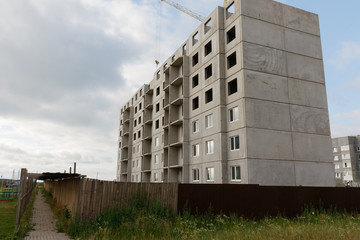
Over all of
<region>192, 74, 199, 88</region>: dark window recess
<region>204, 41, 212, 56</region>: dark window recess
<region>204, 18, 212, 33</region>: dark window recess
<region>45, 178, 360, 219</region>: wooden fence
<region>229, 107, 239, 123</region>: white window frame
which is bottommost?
<region>45, 178, 360, 219</region>: wooden fence

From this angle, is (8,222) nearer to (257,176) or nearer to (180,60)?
(257,176)

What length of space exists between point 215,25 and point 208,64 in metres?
3.84

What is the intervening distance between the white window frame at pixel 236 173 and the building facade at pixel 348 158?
2777 inches

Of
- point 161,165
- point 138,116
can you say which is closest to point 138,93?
point 138,116

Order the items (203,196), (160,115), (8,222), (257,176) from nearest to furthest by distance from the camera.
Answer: (203,196) < (8,222) < (257,176) < (160,115)

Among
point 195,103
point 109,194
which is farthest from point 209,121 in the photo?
point 109,194

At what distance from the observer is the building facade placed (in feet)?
266

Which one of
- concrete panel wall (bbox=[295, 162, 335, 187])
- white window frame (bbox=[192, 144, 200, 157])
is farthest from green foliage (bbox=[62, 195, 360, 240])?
white window frame (bbox=[192, 144, 200, 157])

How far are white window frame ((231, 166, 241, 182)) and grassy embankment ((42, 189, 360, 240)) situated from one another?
9235 mm

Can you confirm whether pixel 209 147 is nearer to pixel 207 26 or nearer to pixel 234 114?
pixel 234 114

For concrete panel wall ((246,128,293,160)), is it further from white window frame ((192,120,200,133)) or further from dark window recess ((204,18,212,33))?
dark window recess ((204,18,212,33))

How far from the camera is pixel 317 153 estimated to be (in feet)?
82.4

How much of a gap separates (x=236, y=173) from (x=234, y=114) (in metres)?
5.09

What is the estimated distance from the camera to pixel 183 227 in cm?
1115
